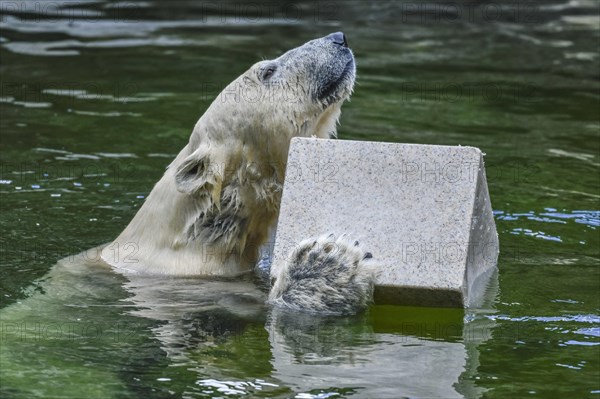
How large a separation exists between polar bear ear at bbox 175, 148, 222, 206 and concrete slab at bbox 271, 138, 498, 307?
420 millimetres

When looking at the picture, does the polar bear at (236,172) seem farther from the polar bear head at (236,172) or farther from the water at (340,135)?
the water at (340,135)

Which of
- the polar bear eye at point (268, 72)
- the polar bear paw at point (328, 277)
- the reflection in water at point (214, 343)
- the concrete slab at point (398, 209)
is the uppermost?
the polar bear eye at point (268, 72)

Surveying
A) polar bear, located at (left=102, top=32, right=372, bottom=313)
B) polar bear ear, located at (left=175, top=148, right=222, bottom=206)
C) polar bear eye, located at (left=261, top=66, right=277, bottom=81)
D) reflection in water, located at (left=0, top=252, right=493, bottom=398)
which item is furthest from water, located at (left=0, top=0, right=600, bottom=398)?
polar bear eye, located at (left=261, top=66, right=277, bottom=81)

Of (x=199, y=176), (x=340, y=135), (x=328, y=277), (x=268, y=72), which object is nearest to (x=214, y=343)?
(x=328, y=277)

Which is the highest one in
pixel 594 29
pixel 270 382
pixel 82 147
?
pixel 594 29

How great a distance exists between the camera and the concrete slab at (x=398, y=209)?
536cm

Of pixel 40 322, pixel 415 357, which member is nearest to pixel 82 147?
pixel 40 322

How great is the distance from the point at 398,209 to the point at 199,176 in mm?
1040

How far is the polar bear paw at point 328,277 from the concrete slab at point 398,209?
0.08 meters

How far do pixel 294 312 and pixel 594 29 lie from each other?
946 centimetres

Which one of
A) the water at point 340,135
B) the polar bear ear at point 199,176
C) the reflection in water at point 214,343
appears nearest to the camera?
the reflection in water at point 214,343

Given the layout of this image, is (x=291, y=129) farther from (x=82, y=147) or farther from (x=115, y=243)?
(x=82, y=147)

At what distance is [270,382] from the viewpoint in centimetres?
463

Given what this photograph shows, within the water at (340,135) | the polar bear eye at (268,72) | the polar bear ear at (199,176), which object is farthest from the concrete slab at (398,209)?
the polar bear eye at (268,72)
